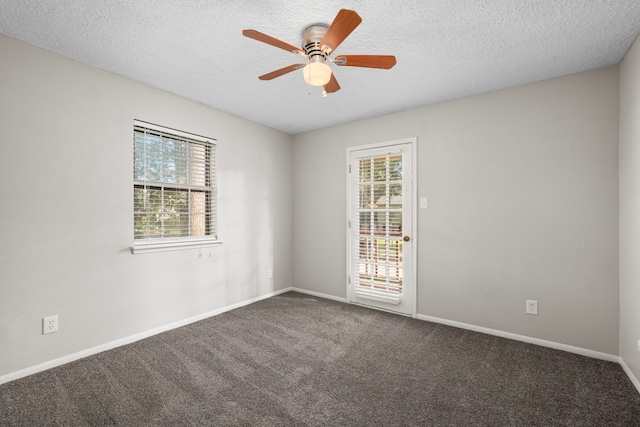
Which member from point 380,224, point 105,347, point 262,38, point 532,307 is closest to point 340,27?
point 262,38

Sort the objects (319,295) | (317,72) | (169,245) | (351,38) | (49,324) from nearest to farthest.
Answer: (317,72), (351,38), (49,324), (169,245), (319,295)

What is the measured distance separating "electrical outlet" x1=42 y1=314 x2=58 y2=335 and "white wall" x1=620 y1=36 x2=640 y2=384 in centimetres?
423

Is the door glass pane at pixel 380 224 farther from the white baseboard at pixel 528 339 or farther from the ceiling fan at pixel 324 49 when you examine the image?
the ceiling fan at pixel 324 49

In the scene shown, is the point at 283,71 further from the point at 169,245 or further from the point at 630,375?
the point at 630,375

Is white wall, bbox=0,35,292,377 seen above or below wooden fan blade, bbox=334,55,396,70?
below

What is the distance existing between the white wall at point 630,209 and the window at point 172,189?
3.72 metres

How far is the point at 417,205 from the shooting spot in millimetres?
3404

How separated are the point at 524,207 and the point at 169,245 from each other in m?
3.49

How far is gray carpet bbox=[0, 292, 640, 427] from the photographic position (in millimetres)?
1745

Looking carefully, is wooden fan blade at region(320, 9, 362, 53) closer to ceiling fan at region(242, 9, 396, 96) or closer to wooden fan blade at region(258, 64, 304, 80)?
ceiling fan at region(242, 9, 396, 96)

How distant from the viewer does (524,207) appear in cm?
278

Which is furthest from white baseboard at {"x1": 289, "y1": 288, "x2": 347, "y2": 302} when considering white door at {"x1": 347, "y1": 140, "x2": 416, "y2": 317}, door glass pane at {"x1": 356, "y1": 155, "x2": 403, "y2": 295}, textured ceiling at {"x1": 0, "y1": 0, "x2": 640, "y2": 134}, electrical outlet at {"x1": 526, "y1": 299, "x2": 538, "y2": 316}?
textured ceiling at {"x1": 0, "y1": 0, "x2": 640, "y2": 134}

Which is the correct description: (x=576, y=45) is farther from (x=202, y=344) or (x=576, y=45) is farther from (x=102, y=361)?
(x=102, y=361)

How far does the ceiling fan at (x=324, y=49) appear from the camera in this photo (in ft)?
4.92
